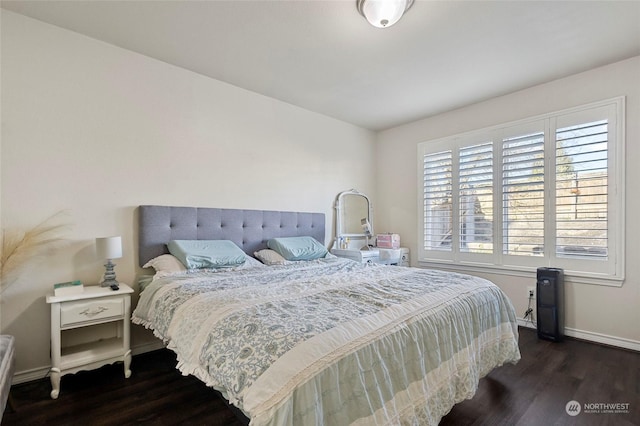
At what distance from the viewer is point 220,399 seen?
6.31 feet

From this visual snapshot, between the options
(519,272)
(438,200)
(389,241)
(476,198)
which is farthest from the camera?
(389,241)

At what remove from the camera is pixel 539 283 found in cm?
297

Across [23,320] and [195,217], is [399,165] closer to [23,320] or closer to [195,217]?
[195,217]

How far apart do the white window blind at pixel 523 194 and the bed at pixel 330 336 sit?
143 centimetres

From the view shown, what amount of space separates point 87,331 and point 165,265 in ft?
2.51

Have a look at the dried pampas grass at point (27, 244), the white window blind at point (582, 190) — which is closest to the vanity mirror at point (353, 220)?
the white window blind at point (582, 190)

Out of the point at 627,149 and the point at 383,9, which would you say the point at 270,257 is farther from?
the point at 627,149

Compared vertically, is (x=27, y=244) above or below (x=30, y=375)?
above

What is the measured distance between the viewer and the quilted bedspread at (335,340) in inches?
40.8

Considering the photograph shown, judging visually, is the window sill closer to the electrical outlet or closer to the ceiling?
the electrical outlet

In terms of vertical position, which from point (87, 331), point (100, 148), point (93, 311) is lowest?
point (87, 331)

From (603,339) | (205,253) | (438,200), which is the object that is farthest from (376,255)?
(603,339)

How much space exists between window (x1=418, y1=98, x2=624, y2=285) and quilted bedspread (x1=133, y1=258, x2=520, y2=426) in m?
1.42

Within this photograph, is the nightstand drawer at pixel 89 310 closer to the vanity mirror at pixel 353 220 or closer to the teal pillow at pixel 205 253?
the teal pillow at pixel 205 253
